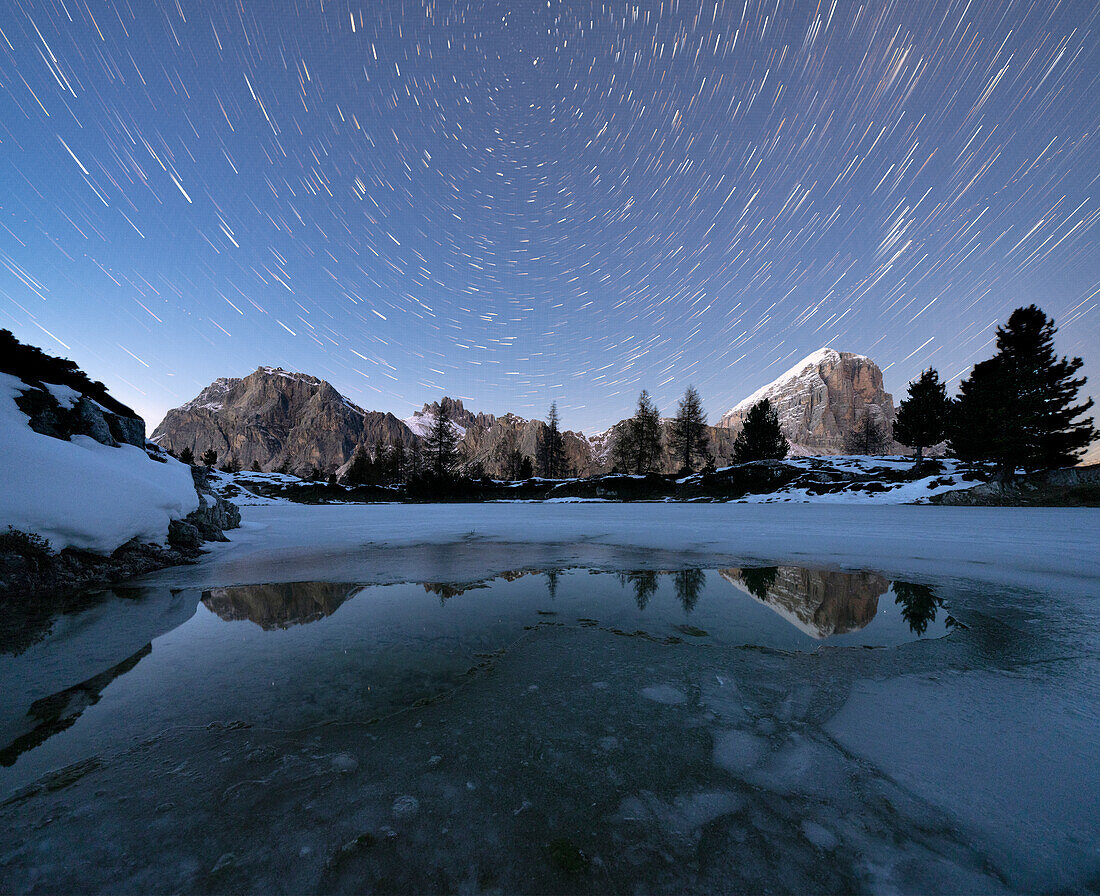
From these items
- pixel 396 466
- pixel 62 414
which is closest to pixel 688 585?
pixel 62 414

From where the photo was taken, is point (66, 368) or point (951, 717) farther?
point (66, 368)

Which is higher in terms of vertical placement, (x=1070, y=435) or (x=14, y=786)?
(x=1070, y=435)

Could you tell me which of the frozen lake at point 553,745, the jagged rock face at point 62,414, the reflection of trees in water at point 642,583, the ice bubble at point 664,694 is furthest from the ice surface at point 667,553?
the ice bubble at point 664,694

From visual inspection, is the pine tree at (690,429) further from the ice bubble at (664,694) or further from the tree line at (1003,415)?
the ice bubble at (664,694)

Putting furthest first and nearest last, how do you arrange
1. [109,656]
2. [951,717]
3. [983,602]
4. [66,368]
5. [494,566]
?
[66,368], [494,566], [983,602], [109,656], [951,717]

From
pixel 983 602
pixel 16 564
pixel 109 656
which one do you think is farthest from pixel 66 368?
pixel 983 602

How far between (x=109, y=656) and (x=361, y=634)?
6.81 feet

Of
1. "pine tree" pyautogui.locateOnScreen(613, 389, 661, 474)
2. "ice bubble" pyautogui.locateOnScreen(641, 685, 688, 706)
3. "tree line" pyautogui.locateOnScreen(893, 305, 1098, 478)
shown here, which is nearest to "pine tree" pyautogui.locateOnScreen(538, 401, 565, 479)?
"pine tree" pyautogui.locateOnScreen(613, 389, 661, 474)

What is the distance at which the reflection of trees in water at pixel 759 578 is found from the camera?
5.82 meters

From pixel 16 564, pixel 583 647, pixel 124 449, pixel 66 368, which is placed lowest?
pixel 583 647

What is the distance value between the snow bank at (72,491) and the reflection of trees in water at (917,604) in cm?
1155

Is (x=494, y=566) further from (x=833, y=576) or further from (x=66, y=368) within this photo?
(x=66, y=368)

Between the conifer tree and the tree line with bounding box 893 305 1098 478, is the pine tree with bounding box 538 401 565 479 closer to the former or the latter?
the conifer tree

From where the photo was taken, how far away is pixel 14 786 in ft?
6.52
